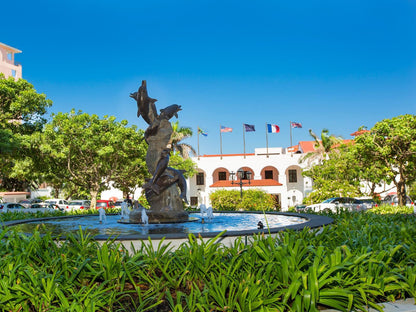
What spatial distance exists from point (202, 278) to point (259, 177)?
40371 millimetres

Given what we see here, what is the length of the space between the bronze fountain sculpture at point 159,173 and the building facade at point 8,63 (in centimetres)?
5366

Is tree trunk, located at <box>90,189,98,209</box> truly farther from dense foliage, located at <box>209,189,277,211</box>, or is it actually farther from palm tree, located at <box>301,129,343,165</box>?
palm tree, located at <box>301,129,343,165</box>

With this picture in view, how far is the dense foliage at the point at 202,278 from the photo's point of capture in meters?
3.95

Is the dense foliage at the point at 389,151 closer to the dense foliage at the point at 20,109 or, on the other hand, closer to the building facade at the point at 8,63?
the dense foliage at the point at 20,109

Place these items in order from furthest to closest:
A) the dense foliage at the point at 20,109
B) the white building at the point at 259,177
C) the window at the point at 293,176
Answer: the window at the point at 293,176, the white building at the point at 259,177, the dense foliage at the point at 20,109

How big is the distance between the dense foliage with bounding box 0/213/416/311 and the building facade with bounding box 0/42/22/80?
5973 centimetres

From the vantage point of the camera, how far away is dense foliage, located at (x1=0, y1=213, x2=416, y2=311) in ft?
13.0

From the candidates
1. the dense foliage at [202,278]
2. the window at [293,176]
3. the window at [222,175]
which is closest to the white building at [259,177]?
the window at [293,176]

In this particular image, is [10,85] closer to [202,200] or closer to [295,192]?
[202,200]

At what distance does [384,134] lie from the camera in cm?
2270

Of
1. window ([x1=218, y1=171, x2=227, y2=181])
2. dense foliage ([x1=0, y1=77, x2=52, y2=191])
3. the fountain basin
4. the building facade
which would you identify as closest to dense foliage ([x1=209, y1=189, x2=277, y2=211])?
window ([x1=218, y1=171, x2=227, y2=181])

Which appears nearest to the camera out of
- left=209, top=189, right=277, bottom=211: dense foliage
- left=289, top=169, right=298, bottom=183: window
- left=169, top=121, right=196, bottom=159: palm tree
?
left=209, top=189, right=277, bottom=211: dense foliage

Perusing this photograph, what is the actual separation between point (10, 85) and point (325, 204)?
72.6 feet

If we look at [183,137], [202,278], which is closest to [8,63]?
[183,137]
